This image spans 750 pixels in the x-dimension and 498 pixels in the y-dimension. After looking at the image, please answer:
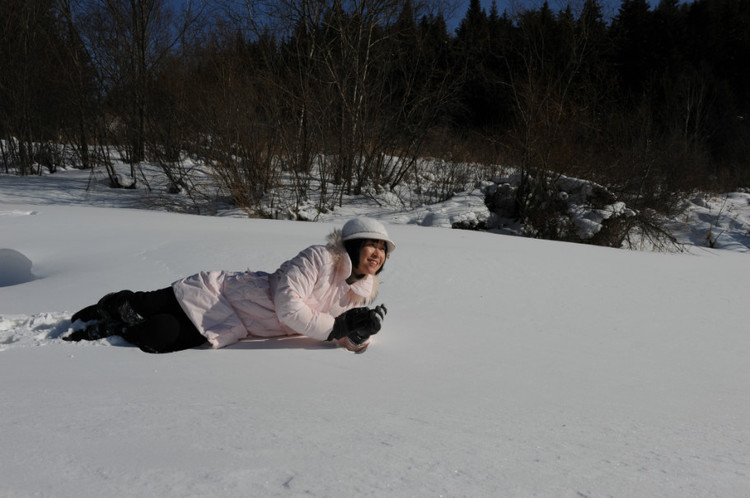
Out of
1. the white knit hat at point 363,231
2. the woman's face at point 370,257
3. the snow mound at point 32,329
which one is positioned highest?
the white knit hat at point 363,231

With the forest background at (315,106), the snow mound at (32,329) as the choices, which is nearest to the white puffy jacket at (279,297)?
the snow mound at (32,329)

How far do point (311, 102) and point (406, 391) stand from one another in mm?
8450

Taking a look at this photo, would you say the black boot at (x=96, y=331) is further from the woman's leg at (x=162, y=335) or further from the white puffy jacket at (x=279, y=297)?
the white puffy jacket at (x=279, y=297)

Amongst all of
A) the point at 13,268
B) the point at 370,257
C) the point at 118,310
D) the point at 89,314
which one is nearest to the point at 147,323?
the point at 118,310

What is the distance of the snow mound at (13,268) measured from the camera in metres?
3.95

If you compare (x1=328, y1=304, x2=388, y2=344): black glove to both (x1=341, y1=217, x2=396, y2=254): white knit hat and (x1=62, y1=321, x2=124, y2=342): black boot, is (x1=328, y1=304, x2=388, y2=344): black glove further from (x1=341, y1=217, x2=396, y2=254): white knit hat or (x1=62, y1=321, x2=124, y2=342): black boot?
(x1=62, y1=321, x2=124, y2=342): black boot

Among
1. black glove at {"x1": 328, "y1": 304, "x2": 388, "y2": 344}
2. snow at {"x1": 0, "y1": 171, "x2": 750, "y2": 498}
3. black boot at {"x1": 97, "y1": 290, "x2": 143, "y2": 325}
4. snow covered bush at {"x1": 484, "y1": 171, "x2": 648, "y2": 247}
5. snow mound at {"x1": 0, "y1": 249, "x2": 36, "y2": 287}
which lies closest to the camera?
snow at {"x1": 0, "y1": 171, "x2": 750, "y2": 498}

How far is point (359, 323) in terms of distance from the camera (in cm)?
229

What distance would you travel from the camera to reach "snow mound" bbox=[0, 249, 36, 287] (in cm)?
395

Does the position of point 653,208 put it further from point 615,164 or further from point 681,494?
point 681,494

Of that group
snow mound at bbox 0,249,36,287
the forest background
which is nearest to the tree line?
the forest background

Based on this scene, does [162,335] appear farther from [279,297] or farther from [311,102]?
[311,102]

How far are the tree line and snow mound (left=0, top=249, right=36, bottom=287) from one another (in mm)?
4570

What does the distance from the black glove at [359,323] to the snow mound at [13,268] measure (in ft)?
8.71
